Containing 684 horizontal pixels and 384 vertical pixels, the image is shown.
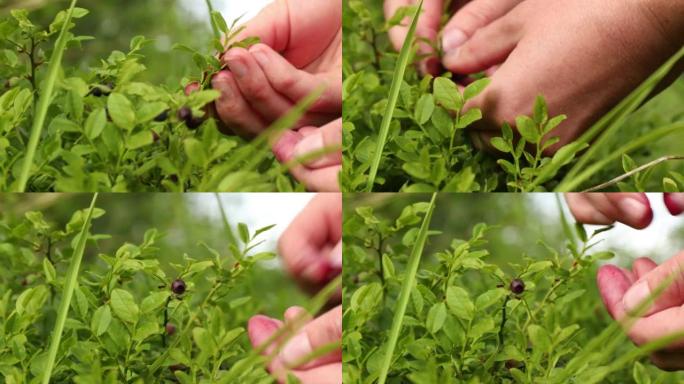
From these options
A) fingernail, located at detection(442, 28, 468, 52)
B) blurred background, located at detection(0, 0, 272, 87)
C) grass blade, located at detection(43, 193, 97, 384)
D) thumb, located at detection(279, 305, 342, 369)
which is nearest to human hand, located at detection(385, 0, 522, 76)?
fingernail, located at detection(442, 28, 468, 52)

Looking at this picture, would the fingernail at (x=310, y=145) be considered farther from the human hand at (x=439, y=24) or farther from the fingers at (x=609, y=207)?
the fingers at (x=609, y=207)

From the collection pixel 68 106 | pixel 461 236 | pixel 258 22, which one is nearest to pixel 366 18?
pixel 258 22

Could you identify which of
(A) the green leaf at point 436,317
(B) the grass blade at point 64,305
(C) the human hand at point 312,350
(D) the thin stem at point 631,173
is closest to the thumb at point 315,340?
(C) the human hand at point 312,350

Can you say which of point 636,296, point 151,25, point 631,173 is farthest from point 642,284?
point 151,25

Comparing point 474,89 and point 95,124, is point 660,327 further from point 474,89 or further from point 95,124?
point 95,124

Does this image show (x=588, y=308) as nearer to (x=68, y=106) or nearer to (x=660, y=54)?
(x=660, y=54)

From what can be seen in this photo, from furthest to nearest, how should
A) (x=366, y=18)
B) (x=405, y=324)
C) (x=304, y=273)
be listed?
(x=366, y=18), (x=304, y=273), (x=405, y=324)
